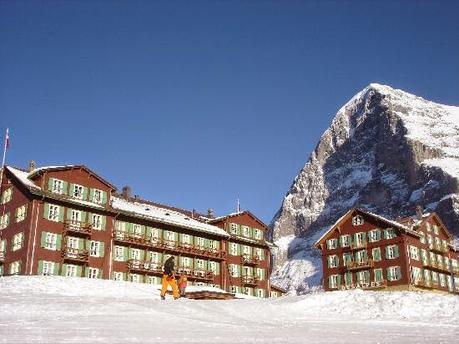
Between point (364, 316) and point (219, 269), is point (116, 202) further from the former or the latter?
point (364, 316)

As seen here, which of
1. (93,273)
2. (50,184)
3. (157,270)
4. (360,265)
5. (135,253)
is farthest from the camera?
(360,265)

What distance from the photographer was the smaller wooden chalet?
67.3 m

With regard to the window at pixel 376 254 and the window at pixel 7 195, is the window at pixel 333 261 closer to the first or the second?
the window at pixel 376 254

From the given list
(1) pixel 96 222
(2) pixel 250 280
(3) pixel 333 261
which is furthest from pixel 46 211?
(3) pixel 333 261

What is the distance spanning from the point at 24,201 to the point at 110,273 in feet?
34.4

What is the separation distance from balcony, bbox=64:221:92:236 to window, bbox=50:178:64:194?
2.98 metres

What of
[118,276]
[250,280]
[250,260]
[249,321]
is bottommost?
[249,321]

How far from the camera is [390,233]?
2707 inches

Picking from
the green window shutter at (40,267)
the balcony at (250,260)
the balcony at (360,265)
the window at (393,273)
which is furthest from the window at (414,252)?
the green window shutter at (40,267)

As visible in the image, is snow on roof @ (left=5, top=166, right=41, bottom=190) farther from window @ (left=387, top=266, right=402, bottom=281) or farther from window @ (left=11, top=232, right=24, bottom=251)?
window @ (left=387, top=266, right=402, bottom=281)

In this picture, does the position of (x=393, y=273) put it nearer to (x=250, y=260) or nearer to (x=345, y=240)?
(x=345, y=240)

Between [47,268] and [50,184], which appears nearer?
[47,268]

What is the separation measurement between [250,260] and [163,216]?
44.7ft

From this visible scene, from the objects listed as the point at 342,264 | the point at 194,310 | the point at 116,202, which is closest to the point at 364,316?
the point at 194,310
